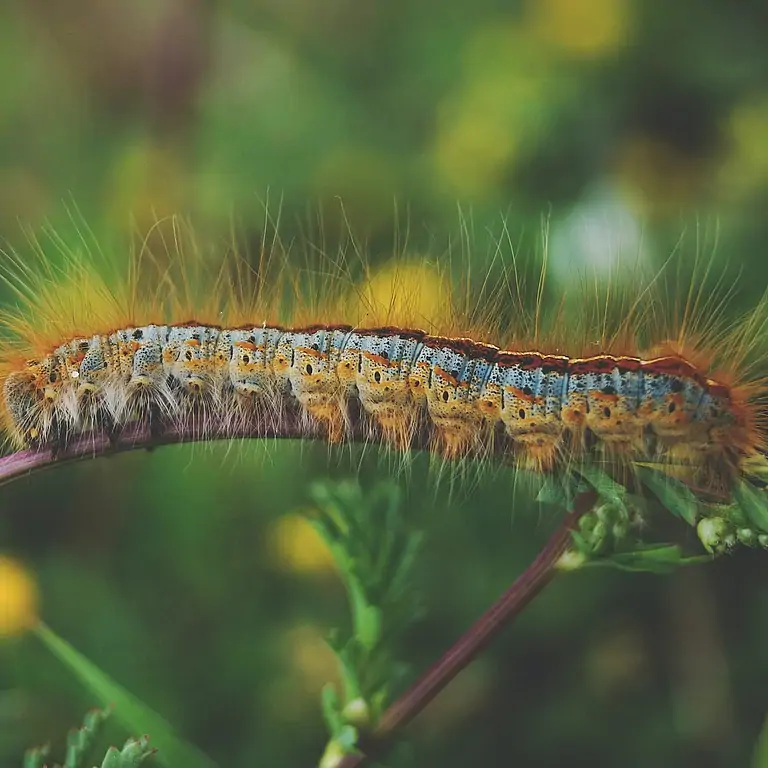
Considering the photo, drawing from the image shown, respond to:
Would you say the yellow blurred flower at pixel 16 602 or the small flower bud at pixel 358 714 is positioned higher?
the small flower bud at pixel 358 714

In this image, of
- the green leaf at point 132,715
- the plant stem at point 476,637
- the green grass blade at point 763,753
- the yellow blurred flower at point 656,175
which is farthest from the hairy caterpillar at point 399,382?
the yellow blurred flower at point 656,175

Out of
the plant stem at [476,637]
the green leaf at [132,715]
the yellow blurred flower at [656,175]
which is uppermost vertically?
the yellow blurred flower at [656,175]

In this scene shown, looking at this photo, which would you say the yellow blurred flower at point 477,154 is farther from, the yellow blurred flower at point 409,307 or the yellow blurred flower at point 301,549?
the yellow blurred flower at point 301,549

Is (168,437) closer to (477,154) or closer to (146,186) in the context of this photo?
(477,154)

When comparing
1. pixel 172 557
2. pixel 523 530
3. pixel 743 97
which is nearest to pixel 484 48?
pixel 743 97

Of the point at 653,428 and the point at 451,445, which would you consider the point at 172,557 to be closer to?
the point at 451,445

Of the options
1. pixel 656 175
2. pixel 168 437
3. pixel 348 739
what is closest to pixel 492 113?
pixel 656 175
